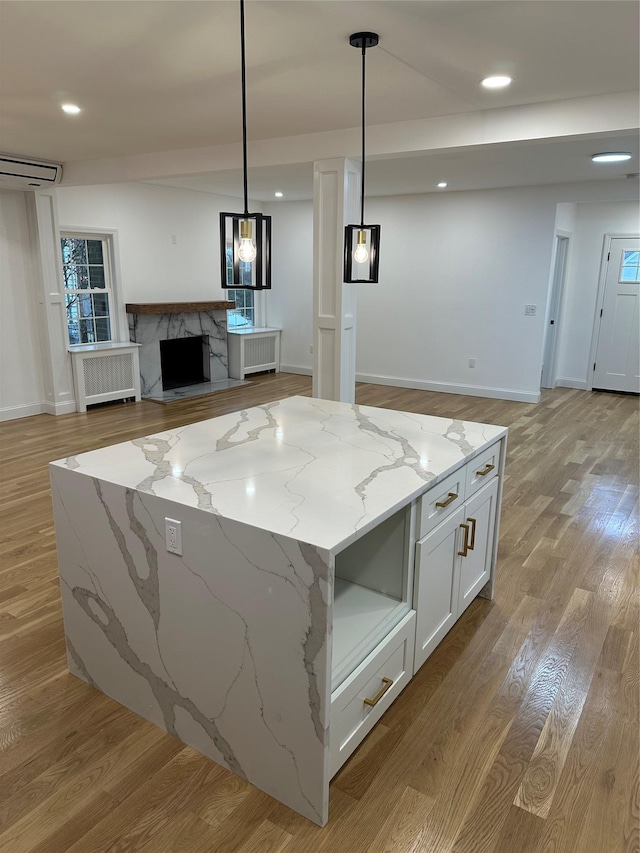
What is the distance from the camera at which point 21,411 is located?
6305 mm

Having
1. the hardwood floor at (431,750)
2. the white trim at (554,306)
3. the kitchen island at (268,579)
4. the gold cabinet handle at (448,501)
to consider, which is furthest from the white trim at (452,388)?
the gold cabinet handle at (448,501)

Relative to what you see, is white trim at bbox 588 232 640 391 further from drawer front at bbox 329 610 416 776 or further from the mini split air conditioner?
drawer front at bbox 329 610 416 776

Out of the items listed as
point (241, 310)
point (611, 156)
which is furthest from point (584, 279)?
point (241, 310)

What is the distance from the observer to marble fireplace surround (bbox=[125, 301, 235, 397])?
7043 millimetres

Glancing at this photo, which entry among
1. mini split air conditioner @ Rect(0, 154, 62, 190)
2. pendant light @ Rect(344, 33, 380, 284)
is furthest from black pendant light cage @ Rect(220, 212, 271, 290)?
mini split air conditioner @ Rect(0, 154, 62, 190)

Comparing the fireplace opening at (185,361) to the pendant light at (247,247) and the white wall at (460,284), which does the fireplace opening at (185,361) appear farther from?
the pendant light at (247,247)

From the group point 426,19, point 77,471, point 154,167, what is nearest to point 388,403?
point 154,167

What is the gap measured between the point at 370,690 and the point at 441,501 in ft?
2.28

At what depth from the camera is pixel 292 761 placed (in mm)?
1690

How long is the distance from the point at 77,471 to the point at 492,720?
1722 millimetres

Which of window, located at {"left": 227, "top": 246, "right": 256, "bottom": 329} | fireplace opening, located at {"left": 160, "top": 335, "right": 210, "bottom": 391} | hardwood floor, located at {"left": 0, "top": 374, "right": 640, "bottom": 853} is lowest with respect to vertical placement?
hardwood floor, located at {"left": 0, "top": 374, "right": 640, "bottom": 853}

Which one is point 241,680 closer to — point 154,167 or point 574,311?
point 154,167

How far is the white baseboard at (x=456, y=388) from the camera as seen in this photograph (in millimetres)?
7316

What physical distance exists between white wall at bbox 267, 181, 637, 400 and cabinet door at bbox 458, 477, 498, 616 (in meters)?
4.92
